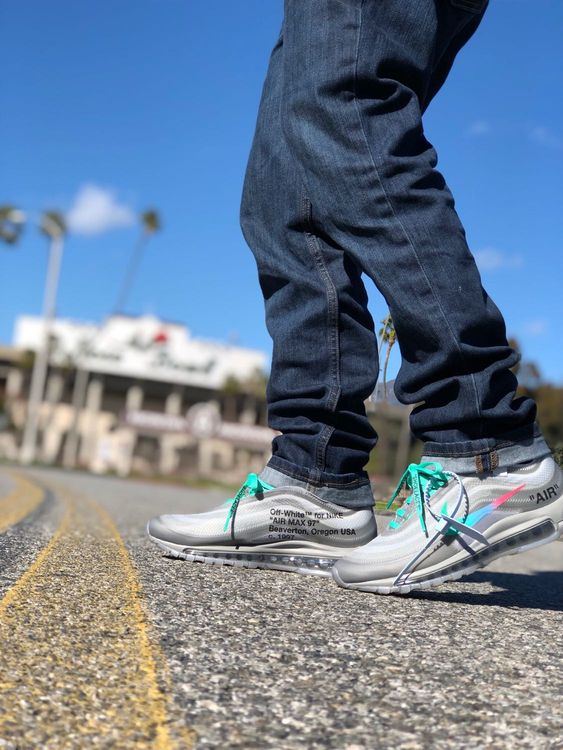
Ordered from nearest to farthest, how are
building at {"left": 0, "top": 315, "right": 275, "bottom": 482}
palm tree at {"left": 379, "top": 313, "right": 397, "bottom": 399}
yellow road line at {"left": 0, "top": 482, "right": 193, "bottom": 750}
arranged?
yellow road line at {"left": 0, "top": 482, "right": 193, "bottom": 750} → palm tree at {"left": 379, "top": 313, "right": 397, "bottom": 399} → building at {"left": 0, "top": 315, "right": 275, "bottom": 482}

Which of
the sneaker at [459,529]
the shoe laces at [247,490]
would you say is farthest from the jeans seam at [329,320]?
the sneaker at [459,529]

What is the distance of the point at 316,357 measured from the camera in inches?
57.9

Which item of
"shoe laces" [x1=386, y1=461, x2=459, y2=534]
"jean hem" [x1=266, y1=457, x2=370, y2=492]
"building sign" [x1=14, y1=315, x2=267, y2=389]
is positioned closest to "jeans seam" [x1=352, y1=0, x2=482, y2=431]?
"shoe laces" [x1=386, y1=461, x2=459, y2=534]

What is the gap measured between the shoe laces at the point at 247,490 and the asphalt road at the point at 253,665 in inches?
8.2

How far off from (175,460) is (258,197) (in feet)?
139

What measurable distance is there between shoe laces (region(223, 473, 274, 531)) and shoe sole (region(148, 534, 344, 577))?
0.06 meters

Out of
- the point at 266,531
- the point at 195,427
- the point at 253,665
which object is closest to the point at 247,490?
the point at 266,531

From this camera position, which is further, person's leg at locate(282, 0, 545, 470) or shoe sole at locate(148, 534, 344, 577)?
shoe sole at locate(148, 534, 344, 577)

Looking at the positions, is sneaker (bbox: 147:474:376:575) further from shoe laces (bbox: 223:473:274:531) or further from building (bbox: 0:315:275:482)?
building (bbox: 0:315:275:482)

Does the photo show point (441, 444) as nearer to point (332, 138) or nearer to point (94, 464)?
point (332, 138)

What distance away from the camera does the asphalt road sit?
562mm

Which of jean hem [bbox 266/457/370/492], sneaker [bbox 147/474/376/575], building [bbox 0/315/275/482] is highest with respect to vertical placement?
building [bbox 0/315/275/482]

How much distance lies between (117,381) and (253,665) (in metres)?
50.3

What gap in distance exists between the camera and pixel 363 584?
48.6 inches
